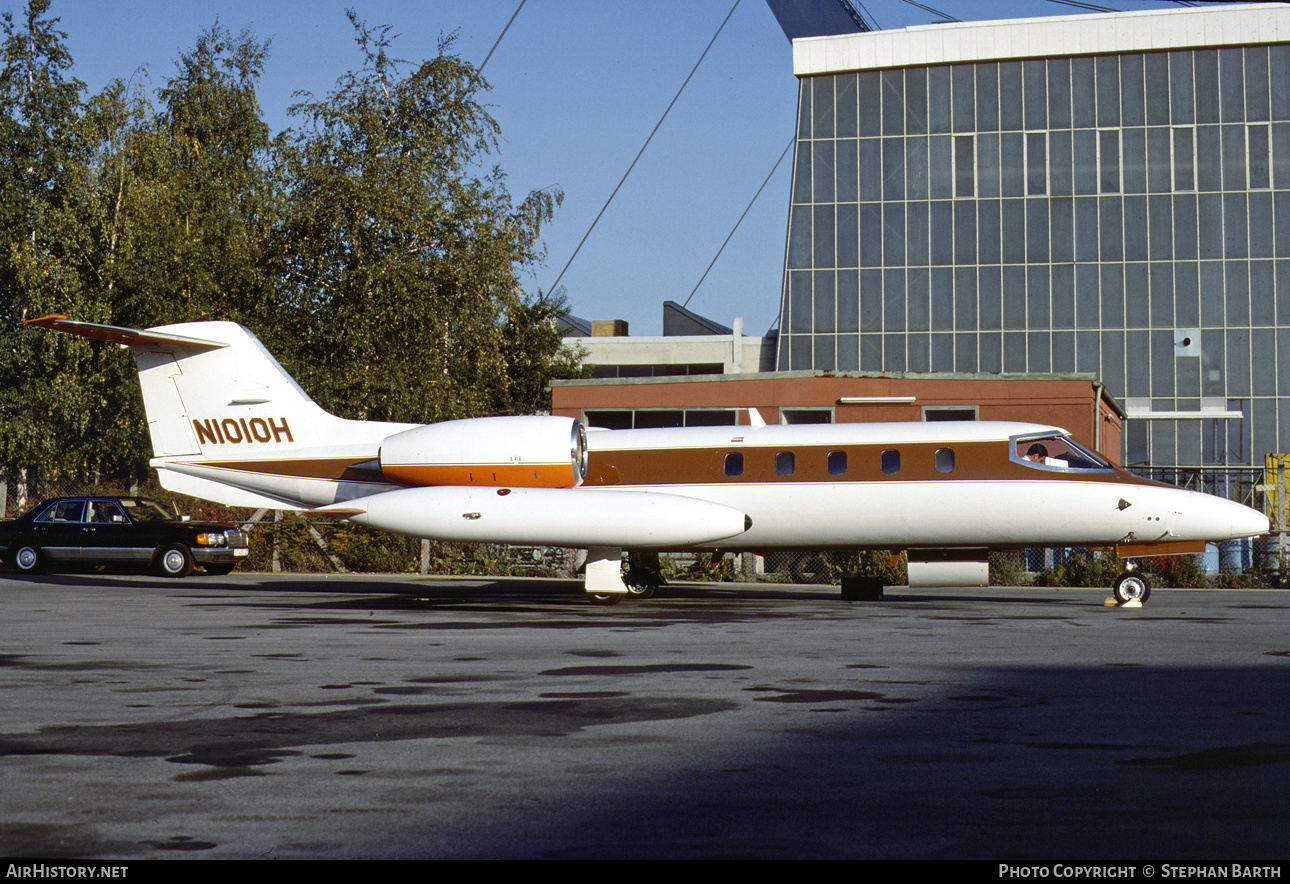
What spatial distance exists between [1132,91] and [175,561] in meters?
46.5

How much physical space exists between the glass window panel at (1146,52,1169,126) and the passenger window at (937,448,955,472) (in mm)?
43699

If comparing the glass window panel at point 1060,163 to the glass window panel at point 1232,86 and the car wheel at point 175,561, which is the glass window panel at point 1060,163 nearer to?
the glass window panel at point 1232,86

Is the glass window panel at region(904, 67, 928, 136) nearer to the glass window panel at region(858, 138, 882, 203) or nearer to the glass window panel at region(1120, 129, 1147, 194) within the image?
the glass window panel at region(858, 138, 882, 203)

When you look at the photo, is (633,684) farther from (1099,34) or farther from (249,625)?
(1099,34)

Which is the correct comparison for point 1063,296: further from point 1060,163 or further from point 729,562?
point 729,562

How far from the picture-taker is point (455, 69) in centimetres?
3703

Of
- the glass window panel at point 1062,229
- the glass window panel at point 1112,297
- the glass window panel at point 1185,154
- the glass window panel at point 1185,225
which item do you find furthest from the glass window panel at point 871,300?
the glass window panel at point 1185,154

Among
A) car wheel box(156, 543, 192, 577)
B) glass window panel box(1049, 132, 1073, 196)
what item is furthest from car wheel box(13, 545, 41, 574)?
glass window panel box(1049, 132, 1073, 196)

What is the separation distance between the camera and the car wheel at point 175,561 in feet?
91.4

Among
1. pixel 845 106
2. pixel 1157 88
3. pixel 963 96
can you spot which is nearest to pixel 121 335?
pixel 845 106

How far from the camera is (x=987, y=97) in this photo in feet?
190

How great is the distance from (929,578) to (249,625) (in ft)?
32.9

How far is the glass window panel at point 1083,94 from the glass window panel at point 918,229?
750cm

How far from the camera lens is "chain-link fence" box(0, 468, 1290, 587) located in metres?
27.6
